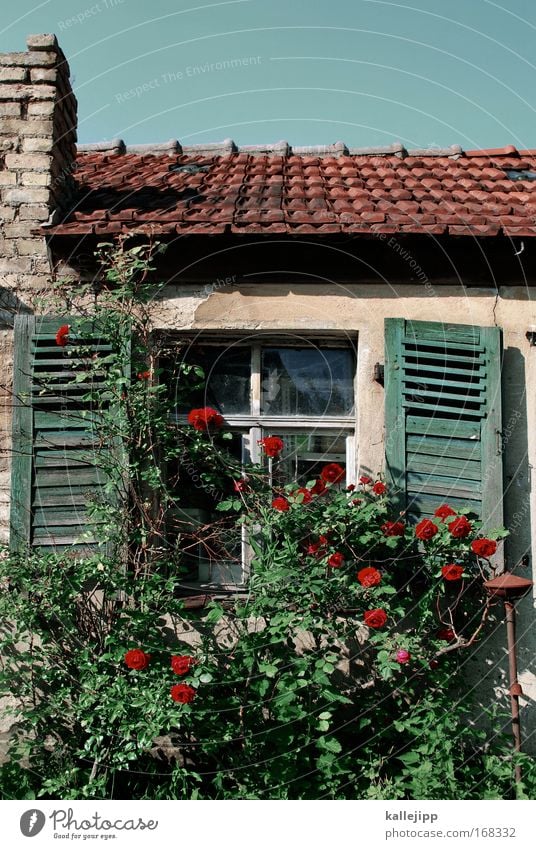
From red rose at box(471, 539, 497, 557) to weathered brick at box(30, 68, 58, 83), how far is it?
415 centimetres

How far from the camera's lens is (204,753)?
16.1ft

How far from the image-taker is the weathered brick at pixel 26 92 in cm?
598

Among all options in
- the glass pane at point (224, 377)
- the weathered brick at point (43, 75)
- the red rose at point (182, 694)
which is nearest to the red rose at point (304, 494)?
the glass pane at point (224, 377)

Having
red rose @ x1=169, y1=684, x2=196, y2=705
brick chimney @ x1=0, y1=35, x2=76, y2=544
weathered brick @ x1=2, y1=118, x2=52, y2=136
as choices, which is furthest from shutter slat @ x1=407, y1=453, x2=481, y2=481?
weathered brick @ x1=2, y1=118, x2=52, y2=136

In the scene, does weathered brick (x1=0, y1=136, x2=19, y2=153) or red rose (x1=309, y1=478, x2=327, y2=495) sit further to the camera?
weathered brick (x1=0, y1=136, x2=19, y2=153)

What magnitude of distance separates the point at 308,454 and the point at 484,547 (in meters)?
1.35

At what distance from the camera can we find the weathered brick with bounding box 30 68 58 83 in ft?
19.6

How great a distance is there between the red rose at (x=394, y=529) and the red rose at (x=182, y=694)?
1393 millimetres

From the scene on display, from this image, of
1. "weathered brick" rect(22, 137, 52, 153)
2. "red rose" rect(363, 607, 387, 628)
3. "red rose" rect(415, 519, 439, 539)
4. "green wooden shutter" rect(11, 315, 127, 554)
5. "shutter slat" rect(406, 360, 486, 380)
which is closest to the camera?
"red rose" rect(363, 607, 387, 628)

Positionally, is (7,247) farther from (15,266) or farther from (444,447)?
(444,447)

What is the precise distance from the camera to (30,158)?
5.90 metres

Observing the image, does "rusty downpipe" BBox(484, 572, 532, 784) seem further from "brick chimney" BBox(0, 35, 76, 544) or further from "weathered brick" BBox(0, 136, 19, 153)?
"weathered brick" BBox(0, 136, 19, 153)

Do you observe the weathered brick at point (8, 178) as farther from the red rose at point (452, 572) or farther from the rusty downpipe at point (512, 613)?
the rusty downpipe at point (512, 613)

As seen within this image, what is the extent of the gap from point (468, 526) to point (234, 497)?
1.42 meters
